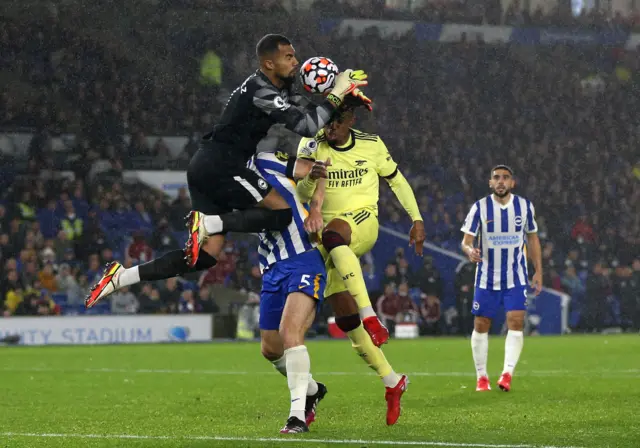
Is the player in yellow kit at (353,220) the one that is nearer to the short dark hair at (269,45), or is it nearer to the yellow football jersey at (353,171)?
the yellow football jersey at (353,171)

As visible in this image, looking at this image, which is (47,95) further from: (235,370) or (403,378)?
(403,378)

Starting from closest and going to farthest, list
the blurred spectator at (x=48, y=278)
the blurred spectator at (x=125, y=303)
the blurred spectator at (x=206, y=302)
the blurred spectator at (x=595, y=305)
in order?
1. the blurred spectator at (x=125, y=303)
2. the blurred spectator at (x=48, y=278)
3. the blurred spectator at (x=206, y=302)
4. the blurred spectator at (x=595, y=305)

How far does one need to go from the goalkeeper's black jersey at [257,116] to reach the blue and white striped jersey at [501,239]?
4.56m

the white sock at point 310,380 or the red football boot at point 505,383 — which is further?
the red football boot at point 505,383

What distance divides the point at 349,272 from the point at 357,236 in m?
0.45

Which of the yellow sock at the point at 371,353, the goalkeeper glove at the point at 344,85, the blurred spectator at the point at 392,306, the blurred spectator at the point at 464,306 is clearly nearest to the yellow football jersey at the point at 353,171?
the goalkeeper glove at the point at 344,85

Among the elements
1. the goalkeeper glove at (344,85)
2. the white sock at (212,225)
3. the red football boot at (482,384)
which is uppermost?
the goalkeeper glove at (344,85)

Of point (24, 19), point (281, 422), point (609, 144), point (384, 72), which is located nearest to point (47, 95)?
point (24, 19)

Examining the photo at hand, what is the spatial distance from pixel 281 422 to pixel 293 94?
2.20m

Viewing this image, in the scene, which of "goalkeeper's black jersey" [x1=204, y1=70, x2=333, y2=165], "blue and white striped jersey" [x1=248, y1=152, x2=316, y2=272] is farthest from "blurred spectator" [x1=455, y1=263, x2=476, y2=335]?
"goalkeeper's black jersey" [x1=204, y1=70, x2=333, y2=165]

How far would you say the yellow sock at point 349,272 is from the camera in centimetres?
793

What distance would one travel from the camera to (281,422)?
312 inches

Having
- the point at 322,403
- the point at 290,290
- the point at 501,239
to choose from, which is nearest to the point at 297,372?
the point at 290,290

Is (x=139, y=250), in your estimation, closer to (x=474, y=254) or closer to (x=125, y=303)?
(x=125, y=303)
